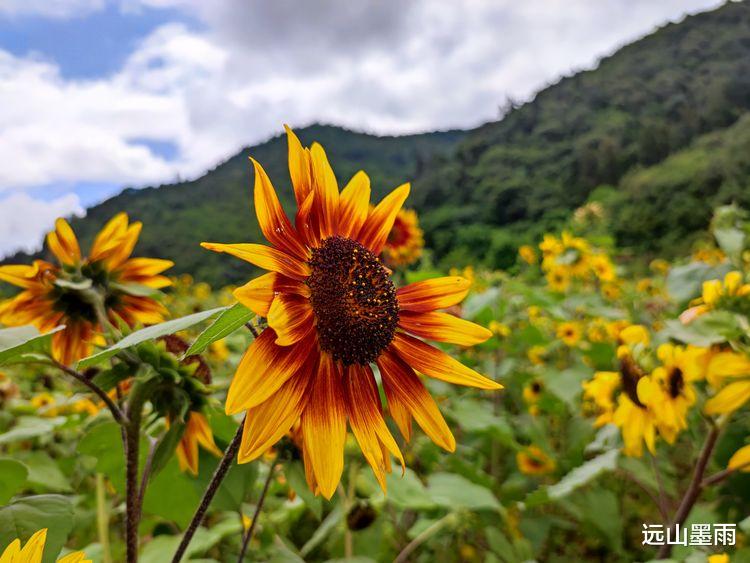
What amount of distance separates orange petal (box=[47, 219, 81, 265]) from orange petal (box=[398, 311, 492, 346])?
507 mm

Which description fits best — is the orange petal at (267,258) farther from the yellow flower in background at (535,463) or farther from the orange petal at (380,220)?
the yellow flower in background at (535,463)

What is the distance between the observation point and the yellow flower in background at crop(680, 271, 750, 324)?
0.94 meters

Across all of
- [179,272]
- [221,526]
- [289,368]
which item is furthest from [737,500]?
[179,272]

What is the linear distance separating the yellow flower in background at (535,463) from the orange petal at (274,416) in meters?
1.52

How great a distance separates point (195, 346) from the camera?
15.2 inches

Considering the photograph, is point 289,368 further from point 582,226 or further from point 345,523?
point 582,226

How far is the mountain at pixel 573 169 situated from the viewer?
65.6 ft

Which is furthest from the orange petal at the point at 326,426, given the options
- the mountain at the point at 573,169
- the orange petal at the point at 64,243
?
the mountain at the point at 573,169

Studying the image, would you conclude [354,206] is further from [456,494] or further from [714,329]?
[456,494]

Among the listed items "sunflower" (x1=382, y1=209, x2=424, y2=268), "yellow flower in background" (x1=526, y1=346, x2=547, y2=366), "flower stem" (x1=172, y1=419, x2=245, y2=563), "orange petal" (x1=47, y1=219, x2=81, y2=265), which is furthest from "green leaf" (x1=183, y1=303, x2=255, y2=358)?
"yellow flower in background" (x1=526, y1=346, x2=547, y2=366)

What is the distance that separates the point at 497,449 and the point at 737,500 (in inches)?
35.3

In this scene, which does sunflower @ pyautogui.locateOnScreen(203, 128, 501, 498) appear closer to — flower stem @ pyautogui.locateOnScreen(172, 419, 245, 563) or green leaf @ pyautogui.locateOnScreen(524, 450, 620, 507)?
flower stem @ pyautogui.locateOnScreen(172, 419, 245, 563)

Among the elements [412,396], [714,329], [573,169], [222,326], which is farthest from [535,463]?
[573,169]

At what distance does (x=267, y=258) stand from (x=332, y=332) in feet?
0.33
